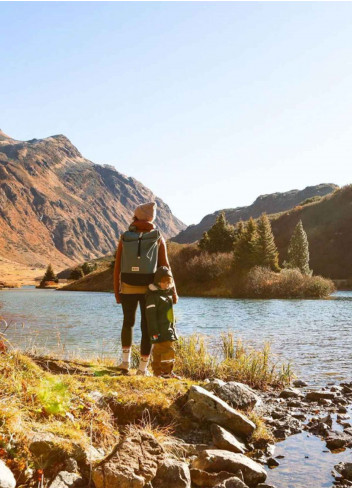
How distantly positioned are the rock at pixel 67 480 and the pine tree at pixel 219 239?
66533 millimetres

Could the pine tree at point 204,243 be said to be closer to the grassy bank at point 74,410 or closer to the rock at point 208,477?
the grassy bank at point 74,410

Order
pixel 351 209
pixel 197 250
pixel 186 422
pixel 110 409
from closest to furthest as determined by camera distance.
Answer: pixel 110 409 → pixel 186 422 → pixel 197 250 → pixel 351 209

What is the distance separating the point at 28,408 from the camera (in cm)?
531

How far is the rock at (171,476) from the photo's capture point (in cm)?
481

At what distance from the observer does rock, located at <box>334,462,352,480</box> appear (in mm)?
5852

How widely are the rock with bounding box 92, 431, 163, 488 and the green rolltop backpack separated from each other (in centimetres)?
298

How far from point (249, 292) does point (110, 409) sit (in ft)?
170

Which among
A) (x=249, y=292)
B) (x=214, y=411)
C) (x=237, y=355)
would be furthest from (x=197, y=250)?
(x=214, y=411)

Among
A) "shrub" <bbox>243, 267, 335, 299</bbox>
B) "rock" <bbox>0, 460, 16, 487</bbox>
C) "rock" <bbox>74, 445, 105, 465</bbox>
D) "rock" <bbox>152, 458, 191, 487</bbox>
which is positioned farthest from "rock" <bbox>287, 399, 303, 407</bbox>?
"shrub" <bbox>243, 267, 335, 299</bbox>

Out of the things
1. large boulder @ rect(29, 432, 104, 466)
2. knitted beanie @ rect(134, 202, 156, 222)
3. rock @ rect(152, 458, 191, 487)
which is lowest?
rock @ rect(152, 458, 191, 487)

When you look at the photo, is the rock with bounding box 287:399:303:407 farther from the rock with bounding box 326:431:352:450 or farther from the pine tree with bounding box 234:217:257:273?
the pine tree with bounding box 234:217:257:273

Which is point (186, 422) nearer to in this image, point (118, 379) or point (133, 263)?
point (118, 379)

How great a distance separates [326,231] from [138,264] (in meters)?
105

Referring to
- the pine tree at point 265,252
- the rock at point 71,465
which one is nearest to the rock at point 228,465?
the rock at point 71,465
